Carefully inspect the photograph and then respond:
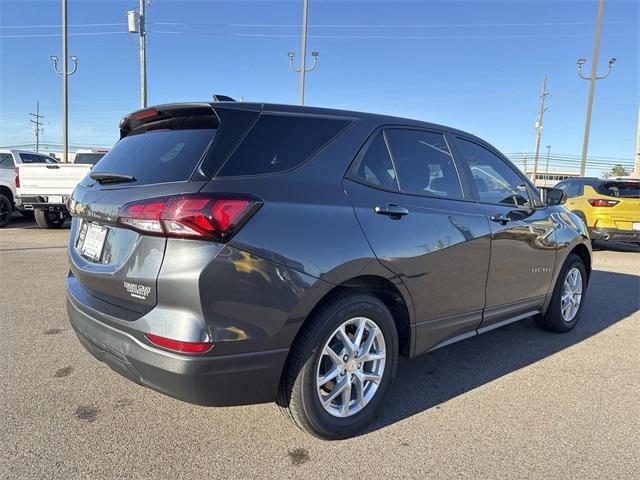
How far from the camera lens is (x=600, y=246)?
11867 mm

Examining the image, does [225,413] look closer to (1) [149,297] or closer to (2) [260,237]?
(1) [149,297]

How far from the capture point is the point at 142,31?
672 inches

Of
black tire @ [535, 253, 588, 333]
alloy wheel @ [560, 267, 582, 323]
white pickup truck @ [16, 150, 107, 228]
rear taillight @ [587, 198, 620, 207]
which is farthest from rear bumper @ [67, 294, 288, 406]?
rear taillight @ [587, 198, 620, 207]

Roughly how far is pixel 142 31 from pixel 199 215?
695 inches

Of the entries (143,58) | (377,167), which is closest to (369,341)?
(377,167)

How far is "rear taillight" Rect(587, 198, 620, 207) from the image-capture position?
999cm

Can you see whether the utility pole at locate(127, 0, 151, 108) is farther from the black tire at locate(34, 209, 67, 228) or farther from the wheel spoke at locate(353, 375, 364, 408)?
the wheel spoke at locate(353, 375, 364, 408)

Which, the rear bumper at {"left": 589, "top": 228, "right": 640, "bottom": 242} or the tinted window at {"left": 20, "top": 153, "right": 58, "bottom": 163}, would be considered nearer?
the rear bumper at {"left": 589, "top": 228, "right": 640, "bottom": 242}

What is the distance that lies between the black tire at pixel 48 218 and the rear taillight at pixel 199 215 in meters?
10.7

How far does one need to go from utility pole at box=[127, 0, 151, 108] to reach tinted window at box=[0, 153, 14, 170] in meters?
6.16

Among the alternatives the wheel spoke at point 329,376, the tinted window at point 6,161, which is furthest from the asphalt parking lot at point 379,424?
the tinted window at point 6,161

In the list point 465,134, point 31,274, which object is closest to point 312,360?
point 465,134

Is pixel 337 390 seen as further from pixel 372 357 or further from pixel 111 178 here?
pixel 111 178

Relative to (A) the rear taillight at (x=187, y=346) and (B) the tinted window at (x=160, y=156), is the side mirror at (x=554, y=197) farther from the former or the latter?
(A) the rear taillight at (x=187, y=346)
